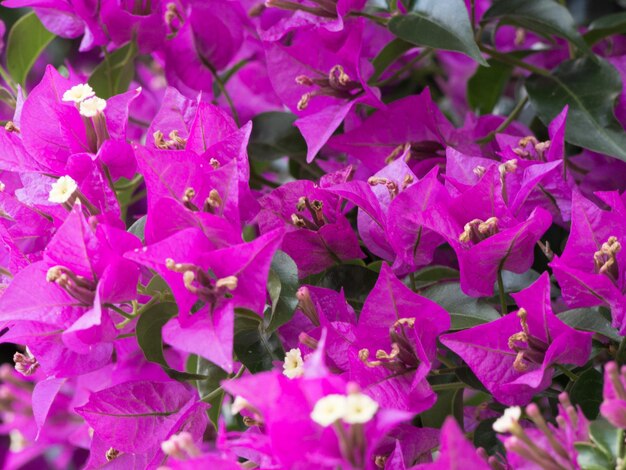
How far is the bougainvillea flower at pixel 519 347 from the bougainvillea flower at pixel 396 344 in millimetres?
18

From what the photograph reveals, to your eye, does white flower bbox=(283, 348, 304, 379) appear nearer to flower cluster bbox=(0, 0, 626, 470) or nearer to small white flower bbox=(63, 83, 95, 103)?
flower cluster bbox=(0, 0, 626, 470)

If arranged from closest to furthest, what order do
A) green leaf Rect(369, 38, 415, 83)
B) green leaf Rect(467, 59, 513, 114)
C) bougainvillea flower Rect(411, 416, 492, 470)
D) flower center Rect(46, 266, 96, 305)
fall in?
1. bougainvillea flower Rect(411, 416, 492, 470)
2. flower center Rect(46, 266, 96, 305)
3. green leaf Rect(369, 38, 415, 83)
4. green leaf Rect(467, 59, 513, 114)

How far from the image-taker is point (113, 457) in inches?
24.5

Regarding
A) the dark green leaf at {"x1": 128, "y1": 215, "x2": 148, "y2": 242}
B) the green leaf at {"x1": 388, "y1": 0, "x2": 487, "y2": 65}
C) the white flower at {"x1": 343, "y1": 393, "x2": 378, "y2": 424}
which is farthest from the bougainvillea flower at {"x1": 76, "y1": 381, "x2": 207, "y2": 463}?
the green leaf at {"x1": 388, "y1": 0, "x2": 487, "y2": 65}

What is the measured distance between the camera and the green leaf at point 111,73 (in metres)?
0.79

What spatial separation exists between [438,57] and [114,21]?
1.59 ft

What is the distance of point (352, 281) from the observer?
65cm

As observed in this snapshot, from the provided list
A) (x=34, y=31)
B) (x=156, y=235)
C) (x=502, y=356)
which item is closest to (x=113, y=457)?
(x=156, y=235)

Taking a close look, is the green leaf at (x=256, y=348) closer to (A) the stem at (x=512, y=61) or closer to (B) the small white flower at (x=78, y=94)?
(B) the small white flower at (x=78, y=94)

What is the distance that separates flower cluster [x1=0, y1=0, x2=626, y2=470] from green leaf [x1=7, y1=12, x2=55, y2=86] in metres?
0.07

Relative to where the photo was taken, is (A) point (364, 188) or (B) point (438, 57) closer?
(A) point (364, 188)

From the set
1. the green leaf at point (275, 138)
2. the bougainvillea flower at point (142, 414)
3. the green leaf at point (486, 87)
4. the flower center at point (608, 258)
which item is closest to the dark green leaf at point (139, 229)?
the bougainvillea flower at point (142, 414)

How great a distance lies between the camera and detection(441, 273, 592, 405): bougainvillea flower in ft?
1.79

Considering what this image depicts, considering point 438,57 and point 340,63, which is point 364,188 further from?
point 438,57
